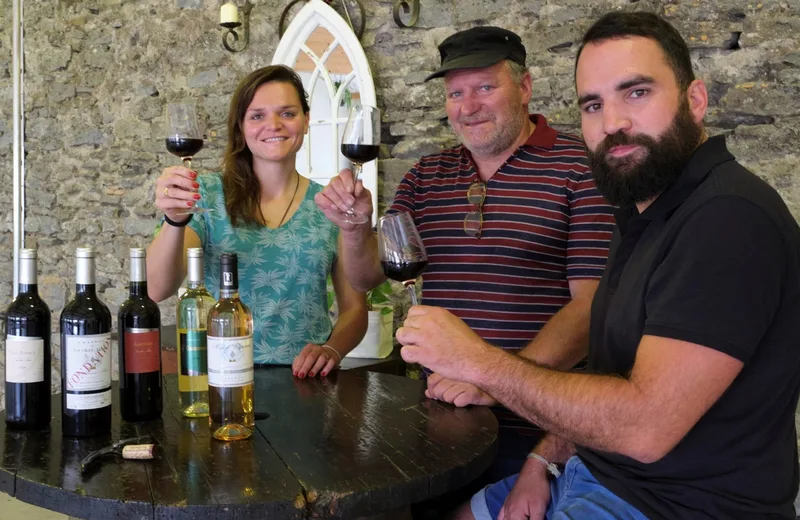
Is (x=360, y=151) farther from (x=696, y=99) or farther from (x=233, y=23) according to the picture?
(x=233, y=23)

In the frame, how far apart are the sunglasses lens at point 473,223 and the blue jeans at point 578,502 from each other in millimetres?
748

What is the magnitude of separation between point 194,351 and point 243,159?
0.96 m

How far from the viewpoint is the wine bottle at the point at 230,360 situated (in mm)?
1461

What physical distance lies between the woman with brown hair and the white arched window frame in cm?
139

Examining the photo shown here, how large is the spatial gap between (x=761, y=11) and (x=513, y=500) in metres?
1.95

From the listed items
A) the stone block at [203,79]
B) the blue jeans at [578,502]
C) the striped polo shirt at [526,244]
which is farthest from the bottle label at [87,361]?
the stone block at [203,79]

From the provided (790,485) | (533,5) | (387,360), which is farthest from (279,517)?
(533,5)

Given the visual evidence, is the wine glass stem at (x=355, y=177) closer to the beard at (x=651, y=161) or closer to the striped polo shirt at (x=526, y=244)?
the striped polo shirt at (x=526, y=244)

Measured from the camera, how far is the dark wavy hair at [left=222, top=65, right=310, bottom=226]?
2330mm

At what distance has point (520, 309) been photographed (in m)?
2.14

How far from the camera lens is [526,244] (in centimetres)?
215

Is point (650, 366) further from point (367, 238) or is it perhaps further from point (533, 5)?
point (533, 5)

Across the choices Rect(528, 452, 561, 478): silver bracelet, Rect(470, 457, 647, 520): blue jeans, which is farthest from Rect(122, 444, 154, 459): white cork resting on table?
Rect(528, 452, 561, 478): silver bracelet

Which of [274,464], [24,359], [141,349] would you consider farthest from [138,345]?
[274,464]
